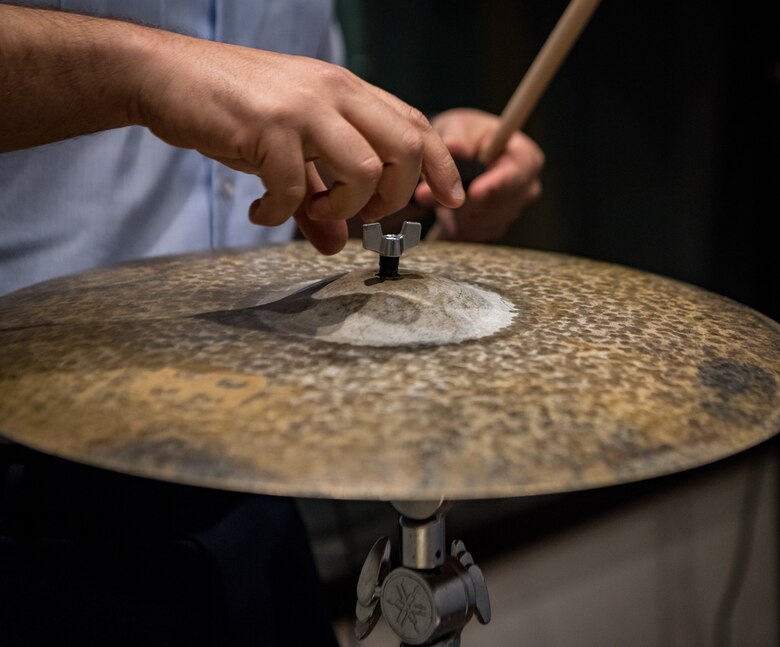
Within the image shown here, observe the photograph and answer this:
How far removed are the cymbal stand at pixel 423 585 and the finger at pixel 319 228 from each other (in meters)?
0.23

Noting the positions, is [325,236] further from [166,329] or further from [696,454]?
[696,454]

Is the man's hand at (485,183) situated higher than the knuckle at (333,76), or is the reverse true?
the knuckle at (333,76)

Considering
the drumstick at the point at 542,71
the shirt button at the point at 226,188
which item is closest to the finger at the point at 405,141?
the drumstick at the point at 542,71

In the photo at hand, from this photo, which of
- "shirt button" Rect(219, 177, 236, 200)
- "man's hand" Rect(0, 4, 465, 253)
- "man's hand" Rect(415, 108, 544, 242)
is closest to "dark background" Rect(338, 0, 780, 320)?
"man's hand" Rect(415, 108, 544, 242)

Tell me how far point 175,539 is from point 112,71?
1.24 ft

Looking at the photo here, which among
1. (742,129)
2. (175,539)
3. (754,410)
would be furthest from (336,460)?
(742,129)

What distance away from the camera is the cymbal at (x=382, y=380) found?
433 mm

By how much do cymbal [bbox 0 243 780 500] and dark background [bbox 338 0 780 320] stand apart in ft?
3.66

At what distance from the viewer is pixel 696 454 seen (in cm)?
46

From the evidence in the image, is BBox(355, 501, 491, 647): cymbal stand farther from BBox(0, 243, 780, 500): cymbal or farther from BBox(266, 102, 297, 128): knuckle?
BBox(266, 102, 297, 128): knuckle

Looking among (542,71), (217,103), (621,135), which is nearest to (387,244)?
(217,103)

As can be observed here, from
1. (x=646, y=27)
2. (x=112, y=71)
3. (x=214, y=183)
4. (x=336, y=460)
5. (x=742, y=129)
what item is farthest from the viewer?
(x=742, y=129)

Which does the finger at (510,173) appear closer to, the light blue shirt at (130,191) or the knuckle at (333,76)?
the light blue shirt at (130,191)

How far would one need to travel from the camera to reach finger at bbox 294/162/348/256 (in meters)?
0.72
